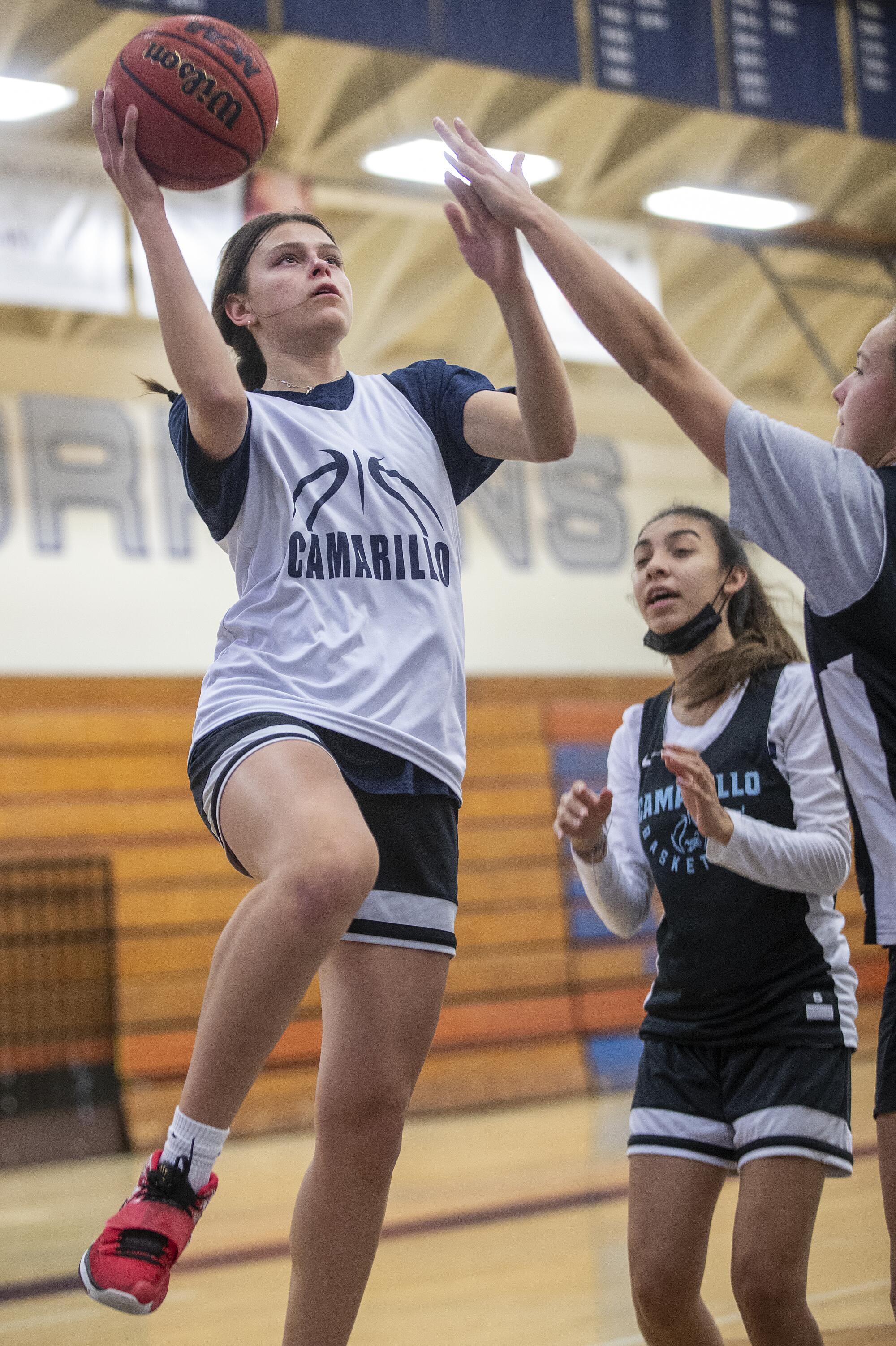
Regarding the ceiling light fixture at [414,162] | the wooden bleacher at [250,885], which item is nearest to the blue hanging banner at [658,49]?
the ceiling light fixture at [414,162]

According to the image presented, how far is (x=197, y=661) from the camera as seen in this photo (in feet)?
30.2

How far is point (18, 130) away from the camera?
780cm

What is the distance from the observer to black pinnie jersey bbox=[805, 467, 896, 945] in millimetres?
2156

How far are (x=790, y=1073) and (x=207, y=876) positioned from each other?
22.0 feet

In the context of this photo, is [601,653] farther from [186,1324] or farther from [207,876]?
[186,1324]

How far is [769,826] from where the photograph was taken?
2.64 metres

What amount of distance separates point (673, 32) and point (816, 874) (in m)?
5.39

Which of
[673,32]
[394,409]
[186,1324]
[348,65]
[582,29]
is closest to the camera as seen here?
[394,409]

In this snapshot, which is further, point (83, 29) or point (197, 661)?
point (197, 661)

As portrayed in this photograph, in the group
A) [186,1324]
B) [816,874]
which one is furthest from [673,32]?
[186,1324]

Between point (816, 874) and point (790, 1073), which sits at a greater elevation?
point (816, 874)

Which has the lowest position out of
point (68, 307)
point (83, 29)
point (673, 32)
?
point (68, 307)

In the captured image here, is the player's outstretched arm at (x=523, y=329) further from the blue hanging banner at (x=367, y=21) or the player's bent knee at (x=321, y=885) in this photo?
the blue hanging banner at (x=367, y=21)

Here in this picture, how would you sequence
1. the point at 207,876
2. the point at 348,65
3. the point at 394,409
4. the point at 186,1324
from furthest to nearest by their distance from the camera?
the point at 207,876, the point at 348,65, the point at 186,1324, the point at 394,409
